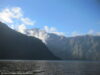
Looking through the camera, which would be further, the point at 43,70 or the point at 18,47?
the point at 18,47

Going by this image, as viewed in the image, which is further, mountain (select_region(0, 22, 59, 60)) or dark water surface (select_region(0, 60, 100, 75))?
mountain (select_region(0, 22, 59, 60))

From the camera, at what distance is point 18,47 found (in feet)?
349

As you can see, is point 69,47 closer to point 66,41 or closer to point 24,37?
point 66,41

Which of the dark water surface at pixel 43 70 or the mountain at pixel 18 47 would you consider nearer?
the dark water surface at pixel 43 70

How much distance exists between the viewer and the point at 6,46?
9856cm

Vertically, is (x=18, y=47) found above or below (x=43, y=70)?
above

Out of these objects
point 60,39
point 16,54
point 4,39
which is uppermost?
point 60,39

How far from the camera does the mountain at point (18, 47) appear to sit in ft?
324

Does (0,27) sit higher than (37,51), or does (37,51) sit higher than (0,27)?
(0,27)

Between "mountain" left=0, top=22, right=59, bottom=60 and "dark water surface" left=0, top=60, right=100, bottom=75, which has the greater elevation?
"mountain" left=0, top=22, right=59, bottom=60

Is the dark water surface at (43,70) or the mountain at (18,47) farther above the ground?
the mountain at (18,47)

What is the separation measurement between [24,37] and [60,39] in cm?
8067

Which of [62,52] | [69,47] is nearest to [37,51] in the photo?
[62,52]

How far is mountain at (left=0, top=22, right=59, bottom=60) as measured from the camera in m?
98.7
